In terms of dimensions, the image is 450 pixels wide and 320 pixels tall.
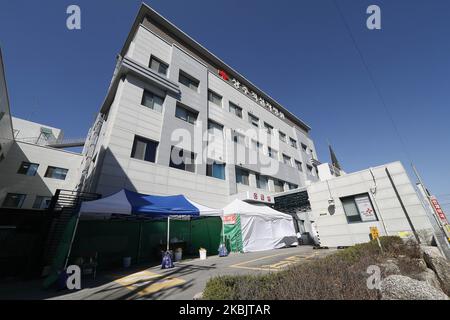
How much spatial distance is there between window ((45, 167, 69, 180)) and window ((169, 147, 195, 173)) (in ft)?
65.6

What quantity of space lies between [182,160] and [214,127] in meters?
6.13

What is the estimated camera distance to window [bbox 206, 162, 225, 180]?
57.0 feet

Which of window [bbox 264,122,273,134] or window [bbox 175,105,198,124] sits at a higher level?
window [bbox 264,122,273,134]

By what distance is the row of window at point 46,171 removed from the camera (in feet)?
73.0

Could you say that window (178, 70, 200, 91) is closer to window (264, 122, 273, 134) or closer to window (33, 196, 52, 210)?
window (264, 122, 273, 134)

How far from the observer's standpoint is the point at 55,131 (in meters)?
37.1

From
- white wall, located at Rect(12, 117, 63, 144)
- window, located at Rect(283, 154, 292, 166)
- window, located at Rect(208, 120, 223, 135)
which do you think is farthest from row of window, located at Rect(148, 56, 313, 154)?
white wall, located at Rect(12, 117, 63, 144)

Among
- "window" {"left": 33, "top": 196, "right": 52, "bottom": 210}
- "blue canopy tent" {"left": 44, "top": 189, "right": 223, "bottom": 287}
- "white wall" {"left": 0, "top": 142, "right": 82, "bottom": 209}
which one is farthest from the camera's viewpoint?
"window" {"left": 33, "top": 196, "right": 52, "bottom": 210}

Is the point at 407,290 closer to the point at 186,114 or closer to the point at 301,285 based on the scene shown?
the point at 301,285

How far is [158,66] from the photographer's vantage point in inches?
661

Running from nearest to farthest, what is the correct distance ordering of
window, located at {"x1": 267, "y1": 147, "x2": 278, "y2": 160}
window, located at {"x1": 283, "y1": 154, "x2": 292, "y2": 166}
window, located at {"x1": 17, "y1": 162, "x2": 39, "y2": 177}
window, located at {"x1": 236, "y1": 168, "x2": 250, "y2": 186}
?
window, located at {"x1": 236, "y1": 168, "x2": 250, "y2": 186} → window, located at {"x1": 17, "y1": 162, "x2": 39, "y2": 177} → window, located at {"x1": 267, "y1": 147, "x2": 278, "y2": 160} → window, located at {"x1": 283, "y1": 154, "x2": 292, "y2": 166}

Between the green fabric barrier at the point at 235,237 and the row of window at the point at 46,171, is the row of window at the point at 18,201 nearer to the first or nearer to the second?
the row of window at the point at 46,171

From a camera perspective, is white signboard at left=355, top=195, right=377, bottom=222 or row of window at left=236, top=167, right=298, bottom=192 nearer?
white signboard at left=355, top=195, right=377, bottom=222
